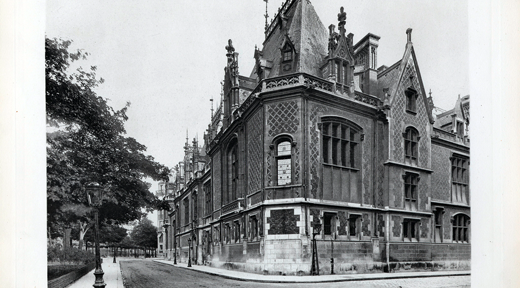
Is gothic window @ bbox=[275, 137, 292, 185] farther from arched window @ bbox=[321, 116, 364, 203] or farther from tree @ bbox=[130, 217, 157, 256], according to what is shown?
tree @ bbox=[130, 217, 157, 256]

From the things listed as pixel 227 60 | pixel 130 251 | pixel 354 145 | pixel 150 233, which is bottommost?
pixel 130 251

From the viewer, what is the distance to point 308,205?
11.2 metres

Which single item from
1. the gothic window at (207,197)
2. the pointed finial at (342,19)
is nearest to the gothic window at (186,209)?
the gothic window at (207,197)

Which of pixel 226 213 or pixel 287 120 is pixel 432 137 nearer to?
pixel 287 120

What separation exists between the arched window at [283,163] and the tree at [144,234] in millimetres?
3818

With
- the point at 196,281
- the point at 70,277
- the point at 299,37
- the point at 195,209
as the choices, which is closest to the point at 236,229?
the point at 195,209

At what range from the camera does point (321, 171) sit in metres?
11.0

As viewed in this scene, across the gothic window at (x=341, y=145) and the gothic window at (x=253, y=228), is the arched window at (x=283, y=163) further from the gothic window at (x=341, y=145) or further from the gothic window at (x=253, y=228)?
the gothic window at (x=253, y=228)

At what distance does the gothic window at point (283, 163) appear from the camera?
11.5 meters
